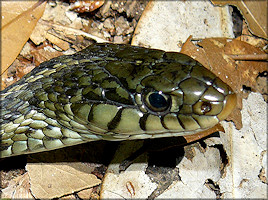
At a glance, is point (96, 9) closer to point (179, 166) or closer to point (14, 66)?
point (14, 66)

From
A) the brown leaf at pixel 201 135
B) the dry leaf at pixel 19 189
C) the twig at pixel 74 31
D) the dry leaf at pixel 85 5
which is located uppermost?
the dry leaf at pixel 85 5

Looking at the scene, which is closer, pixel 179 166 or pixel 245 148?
pixel 179 166

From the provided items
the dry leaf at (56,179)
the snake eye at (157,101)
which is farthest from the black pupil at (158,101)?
the dry leaf at (56,179)

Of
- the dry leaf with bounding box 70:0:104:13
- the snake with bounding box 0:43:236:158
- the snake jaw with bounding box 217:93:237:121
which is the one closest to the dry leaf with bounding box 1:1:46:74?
the dry leaf with bounding box 70:0:104:13

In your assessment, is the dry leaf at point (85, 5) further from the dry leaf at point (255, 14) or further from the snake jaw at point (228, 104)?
the snake jaw at point (228, 104)

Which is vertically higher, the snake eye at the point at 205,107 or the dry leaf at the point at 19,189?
the snake eye at the point at 205,107

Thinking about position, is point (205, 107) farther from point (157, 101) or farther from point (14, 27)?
point (14, 27)

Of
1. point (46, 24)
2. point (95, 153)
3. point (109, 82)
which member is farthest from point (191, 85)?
point (46, 24)

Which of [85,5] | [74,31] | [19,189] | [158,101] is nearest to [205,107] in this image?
[158,101]
